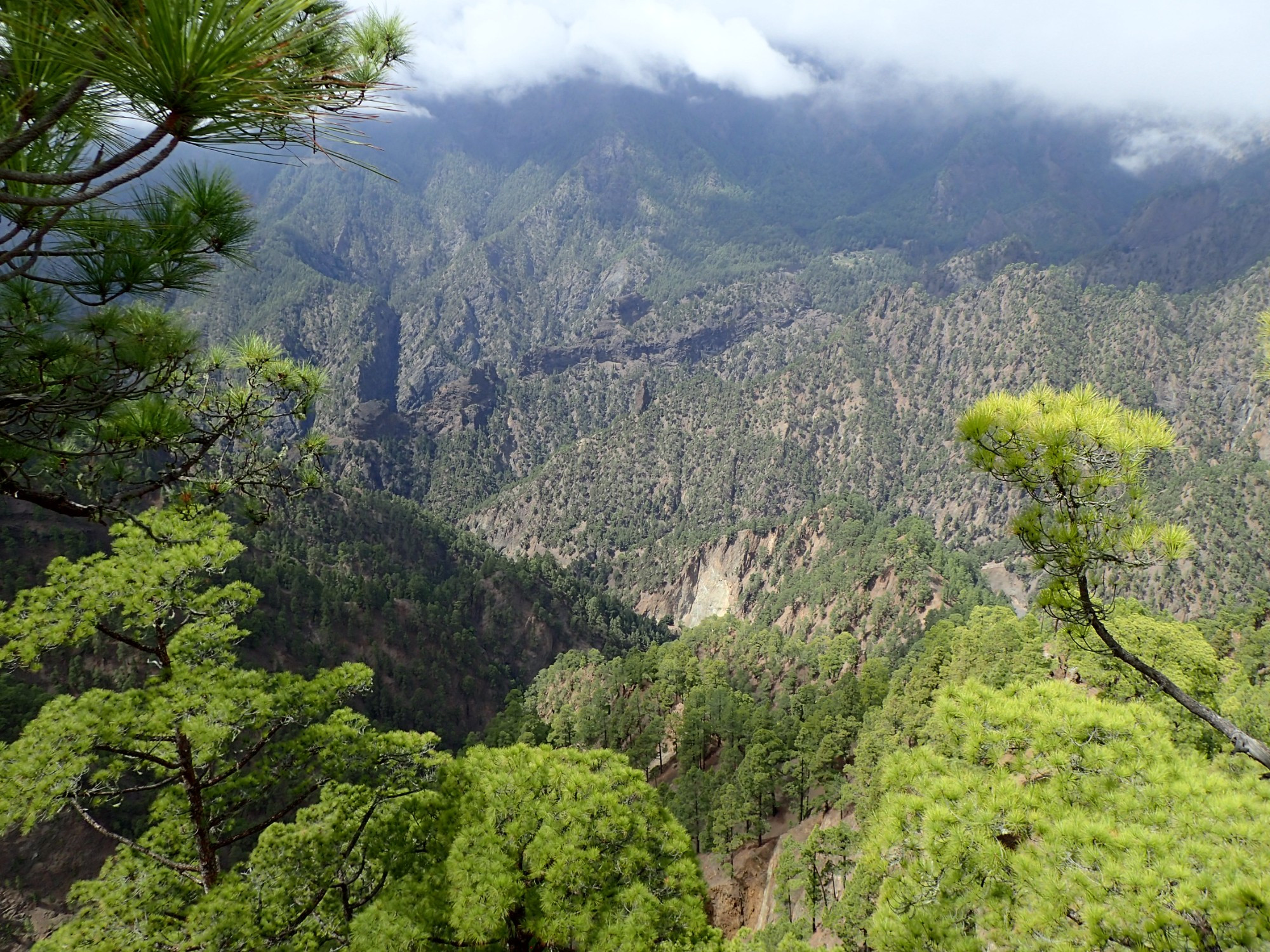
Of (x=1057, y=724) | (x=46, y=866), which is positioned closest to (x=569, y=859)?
(x=1057, y=724)

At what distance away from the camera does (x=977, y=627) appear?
44938 millimetres

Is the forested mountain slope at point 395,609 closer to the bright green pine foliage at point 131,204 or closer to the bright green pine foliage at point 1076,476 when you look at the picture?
the bright green pine foliage at point 131,204

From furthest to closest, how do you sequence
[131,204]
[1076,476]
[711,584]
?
[711,584], [1076,476], [131,204]

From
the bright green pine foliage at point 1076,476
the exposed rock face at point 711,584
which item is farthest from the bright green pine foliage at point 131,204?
the exposed rock face at point 711,584

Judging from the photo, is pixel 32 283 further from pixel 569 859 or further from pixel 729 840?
pixel 729 840

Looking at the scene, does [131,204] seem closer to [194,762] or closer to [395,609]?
[194,762]

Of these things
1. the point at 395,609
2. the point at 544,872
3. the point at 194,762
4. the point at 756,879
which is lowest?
the point at 395,609

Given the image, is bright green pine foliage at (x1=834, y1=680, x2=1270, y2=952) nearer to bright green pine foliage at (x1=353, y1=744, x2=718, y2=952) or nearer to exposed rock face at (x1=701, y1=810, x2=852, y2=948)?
bright green pine foliage at (x1=353, y1=744, x2=718, y2=952)

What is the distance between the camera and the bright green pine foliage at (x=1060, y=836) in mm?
4988

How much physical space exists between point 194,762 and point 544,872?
17.0 ft

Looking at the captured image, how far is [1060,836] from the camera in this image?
5676 millimetres

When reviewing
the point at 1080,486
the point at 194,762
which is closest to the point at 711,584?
the point at 194,762

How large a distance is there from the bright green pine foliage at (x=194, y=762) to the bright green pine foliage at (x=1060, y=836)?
23.4 ft

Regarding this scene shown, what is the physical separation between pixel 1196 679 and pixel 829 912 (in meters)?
16.0
